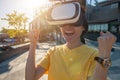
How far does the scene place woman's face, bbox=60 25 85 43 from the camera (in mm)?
2137

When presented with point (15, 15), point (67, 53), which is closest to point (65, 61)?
point (67, 53)

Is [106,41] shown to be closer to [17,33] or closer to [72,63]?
[72,63]

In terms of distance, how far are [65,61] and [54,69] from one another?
0.39 feet

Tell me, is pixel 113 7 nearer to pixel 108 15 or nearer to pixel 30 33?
pixel 108 15

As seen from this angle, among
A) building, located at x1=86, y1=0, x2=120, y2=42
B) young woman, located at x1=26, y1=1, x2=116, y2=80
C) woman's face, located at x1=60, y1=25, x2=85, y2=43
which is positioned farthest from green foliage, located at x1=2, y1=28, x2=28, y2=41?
woman's face, located at x1=60, y1=25, x2=85, y2=43

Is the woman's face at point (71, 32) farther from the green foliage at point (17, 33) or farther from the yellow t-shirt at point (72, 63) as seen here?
the green foliage at point (17, 33)

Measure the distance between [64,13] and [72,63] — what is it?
1.56 feet

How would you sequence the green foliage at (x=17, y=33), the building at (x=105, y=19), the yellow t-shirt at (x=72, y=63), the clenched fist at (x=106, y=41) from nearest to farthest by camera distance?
the clenched fist at (x=106, y=41), the yellow t-shirt at (x=72, y=63), the green foliage at (x=17, y=33), the building at (x=105, y=19)

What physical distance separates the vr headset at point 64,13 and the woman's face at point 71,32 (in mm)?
235

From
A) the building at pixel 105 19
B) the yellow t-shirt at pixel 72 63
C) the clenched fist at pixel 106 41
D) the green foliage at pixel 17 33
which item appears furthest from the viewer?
the building at pixel 105 19

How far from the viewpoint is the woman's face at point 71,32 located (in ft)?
7.01

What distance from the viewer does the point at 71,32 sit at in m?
2.18

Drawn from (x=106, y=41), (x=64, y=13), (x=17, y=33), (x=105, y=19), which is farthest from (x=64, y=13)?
(x=105, y=19)

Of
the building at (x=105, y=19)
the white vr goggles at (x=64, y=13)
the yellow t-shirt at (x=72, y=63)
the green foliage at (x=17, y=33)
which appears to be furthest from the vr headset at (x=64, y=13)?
the building at (x=105, y=19)
